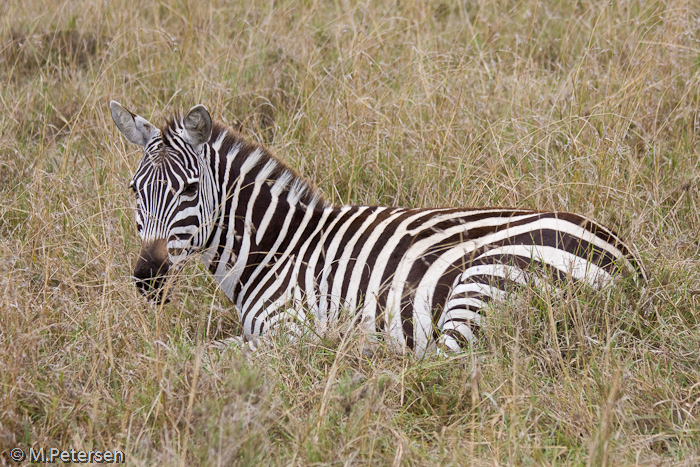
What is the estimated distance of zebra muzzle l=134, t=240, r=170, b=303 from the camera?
11.0 feet

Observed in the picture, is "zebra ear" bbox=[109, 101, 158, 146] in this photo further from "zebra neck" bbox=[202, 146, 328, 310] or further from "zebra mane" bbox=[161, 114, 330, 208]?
"zebra neck" bbox=[202, 146, 328, 310]

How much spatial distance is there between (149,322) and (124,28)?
13.0ft

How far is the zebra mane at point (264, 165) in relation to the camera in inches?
149

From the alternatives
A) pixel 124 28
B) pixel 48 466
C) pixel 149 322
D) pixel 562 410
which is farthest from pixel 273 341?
pixel 124 28

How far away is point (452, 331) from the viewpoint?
128 inches

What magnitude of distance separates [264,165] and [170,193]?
2.07ft

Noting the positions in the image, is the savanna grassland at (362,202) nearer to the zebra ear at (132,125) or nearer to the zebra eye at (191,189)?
the zebra eye at (191,189)

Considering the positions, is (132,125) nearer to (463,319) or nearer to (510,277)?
(463,319)

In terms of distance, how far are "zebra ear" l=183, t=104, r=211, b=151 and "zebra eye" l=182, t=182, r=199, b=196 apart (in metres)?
0.25

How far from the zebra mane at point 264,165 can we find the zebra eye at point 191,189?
33 centimetres

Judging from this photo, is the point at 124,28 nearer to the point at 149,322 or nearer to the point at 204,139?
the point at 204,139

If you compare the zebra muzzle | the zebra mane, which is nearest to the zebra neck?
the zebra mane

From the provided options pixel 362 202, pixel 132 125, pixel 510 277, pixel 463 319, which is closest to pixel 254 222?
pixel 132 125

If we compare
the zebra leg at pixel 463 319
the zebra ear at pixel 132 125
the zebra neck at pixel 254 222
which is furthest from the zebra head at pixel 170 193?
the zebra leg at pixel 463 319
